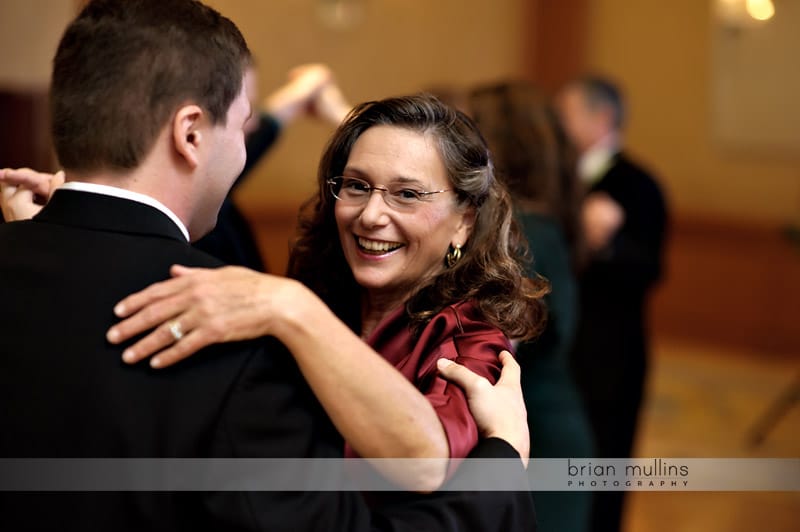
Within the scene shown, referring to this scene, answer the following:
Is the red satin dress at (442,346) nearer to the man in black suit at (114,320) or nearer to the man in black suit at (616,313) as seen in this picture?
the man in black suit at (114,320)

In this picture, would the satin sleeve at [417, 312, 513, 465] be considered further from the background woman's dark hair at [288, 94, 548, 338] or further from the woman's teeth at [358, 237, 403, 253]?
the woman's teeth at [358, 237, 403, 253]

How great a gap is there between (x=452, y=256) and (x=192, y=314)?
596 millimetres

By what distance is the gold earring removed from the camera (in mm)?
1607

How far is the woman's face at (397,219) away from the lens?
1.51m

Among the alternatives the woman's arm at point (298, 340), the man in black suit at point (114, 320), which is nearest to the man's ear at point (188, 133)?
the man in black suit at point (114, 320)

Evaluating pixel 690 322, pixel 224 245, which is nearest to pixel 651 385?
pixel 690 322

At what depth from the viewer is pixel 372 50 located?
731 centimetres

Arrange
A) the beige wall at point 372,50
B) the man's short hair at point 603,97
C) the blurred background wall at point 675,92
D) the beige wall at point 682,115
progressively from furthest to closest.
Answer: the beige wall at point 682,115 → the blurred background wall at point 675,92 → the beige wall at point 372,50 → the man's short hair at point 603,97

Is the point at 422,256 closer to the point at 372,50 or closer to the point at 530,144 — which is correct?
the point at 530,144

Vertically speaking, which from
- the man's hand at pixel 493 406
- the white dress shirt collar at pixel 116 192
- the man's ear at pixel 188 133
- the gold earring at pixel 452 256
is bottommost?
the man's hand at pixel 493 406

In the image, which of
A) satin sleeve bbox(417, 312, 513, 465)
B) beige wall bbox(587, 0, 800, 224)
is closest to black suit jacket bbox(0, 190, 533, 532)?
satin sleeve bbox(417, 312, 513, 465)

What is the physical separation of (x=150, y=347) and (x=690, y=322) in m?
7.84

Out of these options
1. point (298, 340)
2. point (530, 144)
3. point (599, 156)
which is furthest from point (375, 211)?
point (599, 156)

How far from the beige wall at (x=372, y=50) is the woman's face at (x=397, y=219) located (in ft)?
12.6
